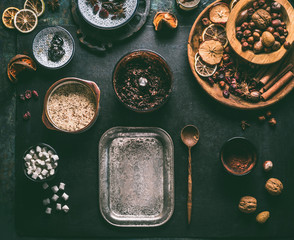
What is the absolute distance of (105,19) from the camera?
236 centimetres

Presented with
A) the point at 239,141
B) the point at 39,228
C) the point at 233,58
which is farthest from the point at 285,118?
the point at 39,228

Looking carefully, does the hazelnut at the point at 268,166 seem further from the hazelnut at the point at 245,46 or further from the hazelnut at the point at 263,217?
the hazelnut at the point at 245,46

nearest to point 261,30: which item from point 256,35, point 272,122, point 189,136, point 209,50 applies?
point 256,35

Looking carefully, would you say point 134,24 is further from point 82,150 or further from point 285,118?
point 285,118

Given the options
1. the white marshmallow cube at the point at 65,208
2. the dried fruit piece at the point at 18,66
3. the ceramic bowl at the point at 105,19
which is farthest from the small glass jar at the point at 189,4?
the white marshmallow cube at the point at 65,208

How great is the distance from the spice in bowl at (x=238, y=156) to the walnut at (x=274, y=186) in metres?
0.21

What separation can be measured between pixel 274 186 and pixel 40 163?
5.69 ft

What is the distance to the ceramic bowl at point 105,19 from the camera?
7.66 feet

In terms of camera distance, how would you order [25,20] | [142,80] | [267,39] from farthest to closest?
[25,20] → [142,80] → [267,39]

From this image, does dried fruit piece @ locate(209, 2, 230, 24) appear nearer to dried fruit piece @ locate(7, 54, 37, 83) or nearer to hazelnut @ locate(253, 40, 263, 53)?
hazelnut @ locate(253, 40, 263, 53)

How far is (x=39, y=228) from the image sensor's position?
237 centimetres

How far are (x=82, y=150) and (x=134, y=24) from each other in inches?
41.1

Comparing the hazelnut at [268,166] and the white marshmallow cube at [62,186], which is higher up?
the hazelnut at [268,166]

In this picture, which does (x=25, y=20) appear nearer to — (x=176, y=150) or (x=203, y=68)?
(x=203, y=68)
